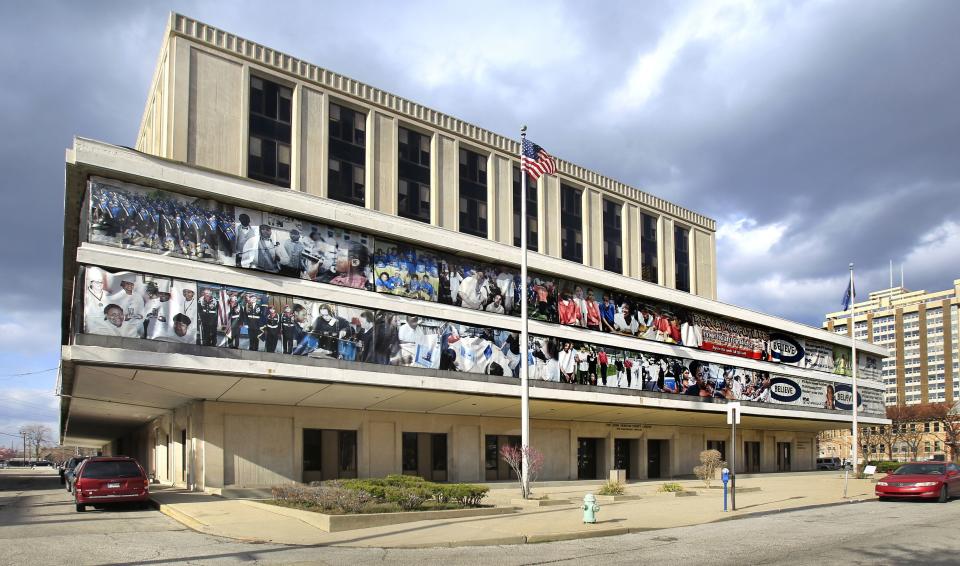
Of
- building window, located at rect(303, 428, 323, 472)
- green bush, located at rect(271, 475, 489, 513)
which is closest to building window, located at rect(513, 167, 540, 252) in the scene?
building window, located at rect(303, 428, 323, 472)

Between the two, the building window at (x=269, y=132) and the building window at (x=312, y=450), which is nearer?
the building window at (x=312, y=450)

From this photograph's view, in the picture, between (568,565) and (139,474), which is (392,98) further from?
(568,565)

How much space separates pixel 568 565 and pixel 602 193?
160 feet

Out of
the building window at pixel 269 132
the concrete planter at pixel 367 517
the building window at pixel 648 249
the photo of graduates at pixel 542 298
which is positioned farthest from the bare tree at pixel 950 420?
the concrete planter at pixel 367 517

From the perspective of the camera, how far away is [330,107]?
1714 inches

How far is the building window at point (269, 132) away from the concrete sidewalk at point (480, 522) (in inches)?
733

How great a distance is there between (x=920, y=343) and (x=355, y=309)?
144m

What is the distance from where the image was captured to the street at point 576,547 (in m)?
13.1

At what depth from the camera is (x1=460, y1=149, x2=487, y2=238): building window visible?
1969 inches

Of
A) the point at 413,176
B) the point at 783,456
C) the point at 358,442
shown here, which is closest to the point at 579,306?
the point at 413,176

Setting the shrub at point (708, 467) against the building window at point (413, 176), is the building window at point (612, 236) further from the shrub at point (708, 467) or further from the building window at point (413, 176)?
the shrub at point (708, 467)

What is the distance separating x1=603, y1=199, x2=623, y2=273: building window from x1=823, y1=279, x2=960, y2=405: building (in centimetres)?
Result: 9524

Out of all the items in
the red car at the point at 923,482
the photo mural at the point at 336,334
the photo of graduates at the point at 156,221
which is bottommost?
the red car at the point at 923,482

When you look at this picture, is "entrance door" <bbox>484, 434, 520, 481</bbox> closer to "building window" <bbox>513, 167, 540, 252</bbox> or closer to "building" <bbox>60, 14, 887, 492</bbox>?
"building" <bbox>60, 14, 887, 492</bbox>
